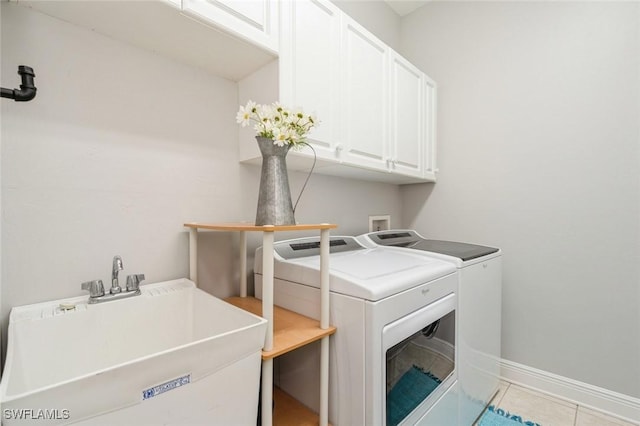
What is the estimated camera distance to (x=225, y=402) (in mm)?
739

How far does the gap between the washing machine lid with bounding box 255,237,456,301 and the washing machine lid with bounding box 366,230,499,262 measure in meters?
0.16

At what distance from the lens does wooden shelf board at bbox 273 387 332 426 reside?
3.49ft

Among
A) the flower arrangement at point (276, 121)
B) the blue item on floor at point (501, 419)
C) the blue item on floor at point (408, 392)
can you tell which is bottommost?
the blue item on floor at point (501, 419)

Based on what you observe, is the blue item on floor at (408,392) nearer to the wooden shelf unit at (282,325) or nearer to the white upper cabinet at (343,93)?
the wooden shelf unit at (282,325)

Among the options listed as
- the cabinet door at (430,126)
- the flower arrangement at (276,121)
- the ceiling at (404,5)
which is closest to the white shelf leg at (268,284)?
the flower arrangement at (276,121)

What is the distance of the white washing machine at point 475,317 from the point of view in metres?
1.48

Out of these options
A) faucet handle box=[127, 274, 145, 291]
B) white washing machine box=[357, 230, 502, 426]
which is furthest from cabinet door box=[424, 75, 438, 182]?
faucet handle box=[127, 274, 145, 291]

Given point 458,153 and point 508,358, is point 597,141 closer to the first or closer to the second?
point 458,153

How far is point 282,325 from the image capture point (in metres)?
1.08

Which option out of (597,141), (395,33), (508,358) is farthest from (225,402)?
(395,33)

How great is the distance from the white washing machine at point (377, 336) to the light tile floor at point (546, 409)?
2.28 ft

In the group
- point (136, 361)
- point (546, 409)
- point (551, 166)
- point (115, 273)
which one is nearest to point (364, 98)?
point (551, 166)

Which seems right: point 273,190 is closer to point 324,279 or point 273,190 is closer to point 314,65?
point 324,279

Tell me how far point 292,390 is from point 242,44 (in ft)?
4.63
